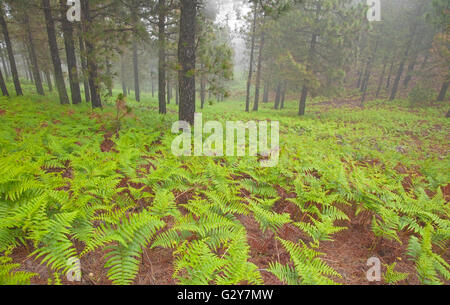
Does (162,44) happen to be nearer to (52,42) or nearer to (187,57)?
(187,57)

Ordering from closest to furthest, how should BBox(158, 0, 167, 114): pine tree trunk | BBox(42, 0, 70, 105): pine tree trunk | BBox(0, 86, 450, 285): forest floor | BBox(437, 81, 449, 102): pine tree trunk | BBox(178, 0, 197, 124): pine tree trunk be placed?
BBox(0, 86, 450, 285): forest floor < BBox(178, 0, 197, 124): pine tree trunk < BBox(158, 0, 167, 114): pine tree trunk < BBox(42, 0, 70, 105): pine tree trunk < BBox(437, 81, 449, 102): pine tree trunk

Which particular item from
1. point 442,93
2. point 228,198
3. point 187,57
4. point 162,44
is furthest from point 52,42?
point 442,93

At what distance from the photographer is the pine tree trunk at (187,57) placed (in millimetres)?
6438

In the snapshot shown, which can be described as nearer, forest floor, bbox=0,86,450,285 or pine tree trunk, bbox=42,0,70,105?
forest floor, bbox=0,86,450,285

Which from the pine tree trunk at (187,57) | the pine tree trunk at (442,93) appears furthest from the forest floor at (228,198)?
the pine tree trunk at (442,93)

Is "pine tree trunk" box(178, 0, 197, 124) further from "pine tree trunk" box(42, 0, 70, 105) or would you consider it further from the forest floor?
"pine tree trunk" box(42, 0, 70, 105)

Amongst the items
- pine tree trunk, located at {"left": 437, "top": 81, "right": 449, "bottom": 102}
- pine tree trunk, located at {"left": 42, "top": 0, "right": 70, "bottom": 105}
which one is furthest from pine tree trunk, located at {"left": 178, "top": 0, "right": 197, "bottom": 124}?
pine tree trunk, located at {"left": 437, "top": 81, "right": 449, "bottom": 102}

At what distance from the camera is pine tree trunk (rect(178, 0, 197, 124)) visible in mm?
6438

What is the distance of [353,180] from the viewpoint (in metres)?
4.12

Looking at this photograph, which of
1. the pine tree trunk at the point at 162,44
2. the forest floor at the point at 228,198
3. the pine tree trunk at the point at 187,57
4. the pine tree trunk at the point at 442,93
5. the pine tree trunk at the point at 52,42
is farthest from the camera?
the pine tree trunk at the point at 442,93

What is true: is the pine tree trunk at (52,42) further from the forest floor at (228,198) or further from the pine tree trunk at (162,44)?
the pine tree trunk at (162,44)

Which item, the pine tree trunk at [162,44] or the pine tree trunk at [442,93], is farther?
the pine tree trunk at [442,93]

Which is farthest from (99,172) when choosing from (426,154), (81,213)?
(426,154)

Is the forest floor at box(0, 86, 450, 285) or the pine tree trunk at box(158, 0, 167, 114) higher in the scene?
the pine tree trunk at box(158, 0, 167, 114)
